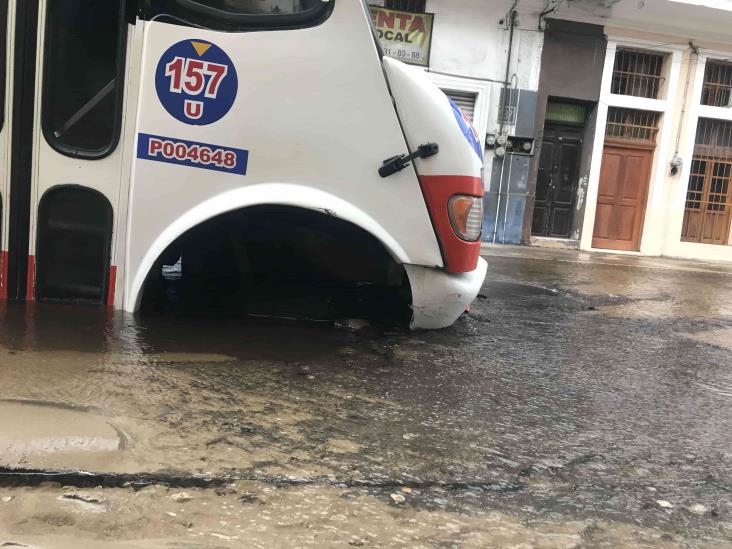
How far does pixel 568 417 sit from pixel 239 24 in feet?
8.52

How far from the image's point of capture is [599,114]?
45.2 feet

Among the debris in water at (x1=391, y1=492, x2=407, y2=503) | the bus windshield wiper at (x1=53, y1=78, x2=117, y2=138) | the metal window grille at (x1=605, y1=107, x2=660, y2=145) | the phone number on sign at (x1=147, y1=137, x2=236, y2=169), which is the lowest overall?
the debris in water at (x1=391, y1=492, x2=407, y2=503)

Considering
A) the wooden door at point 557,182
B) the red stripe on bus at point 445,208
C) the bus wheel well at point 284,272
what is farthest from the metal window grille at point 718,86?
the red stripe on bus at point 445,208

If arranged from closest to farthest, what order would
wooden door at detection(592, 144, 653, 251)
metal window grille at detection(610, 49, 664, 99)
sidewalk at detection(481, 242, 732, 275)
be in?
sidewalk at detection(481, 242, 732, 275)
metal window grille at detection(610, 49, 664, 99)
wooden door at detection(592, 144, 653, 251)

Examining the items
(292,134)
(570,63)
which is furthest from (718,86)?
(292,134)

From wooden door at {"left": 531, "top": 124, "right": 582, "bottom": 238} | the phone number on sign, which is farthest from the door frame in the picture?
wooden door at {"left": 531, "top": 124, "right": 582, "bottom": 238}

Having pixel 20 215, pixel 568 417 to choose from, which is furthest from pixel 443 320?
pixel 20 215

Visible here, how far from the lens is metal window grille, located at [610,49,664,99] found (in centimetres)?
1410

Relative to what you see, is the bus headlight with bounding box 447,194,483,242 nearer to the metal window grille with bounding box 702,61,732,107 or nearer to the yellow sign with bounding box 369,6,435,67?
the yellow sign with bounding box 369,6,435,67

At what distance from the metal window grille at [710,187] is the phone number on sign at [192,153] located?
14.5 m

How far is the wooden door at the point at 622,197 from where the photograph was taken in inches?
562

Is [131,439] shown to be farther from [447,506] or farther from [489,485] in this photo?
[489,485]

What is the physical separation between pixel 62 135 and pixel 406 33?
11149 mm

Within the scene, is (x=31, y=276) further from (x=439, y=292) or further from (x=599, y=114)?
(x=599, y=114)
